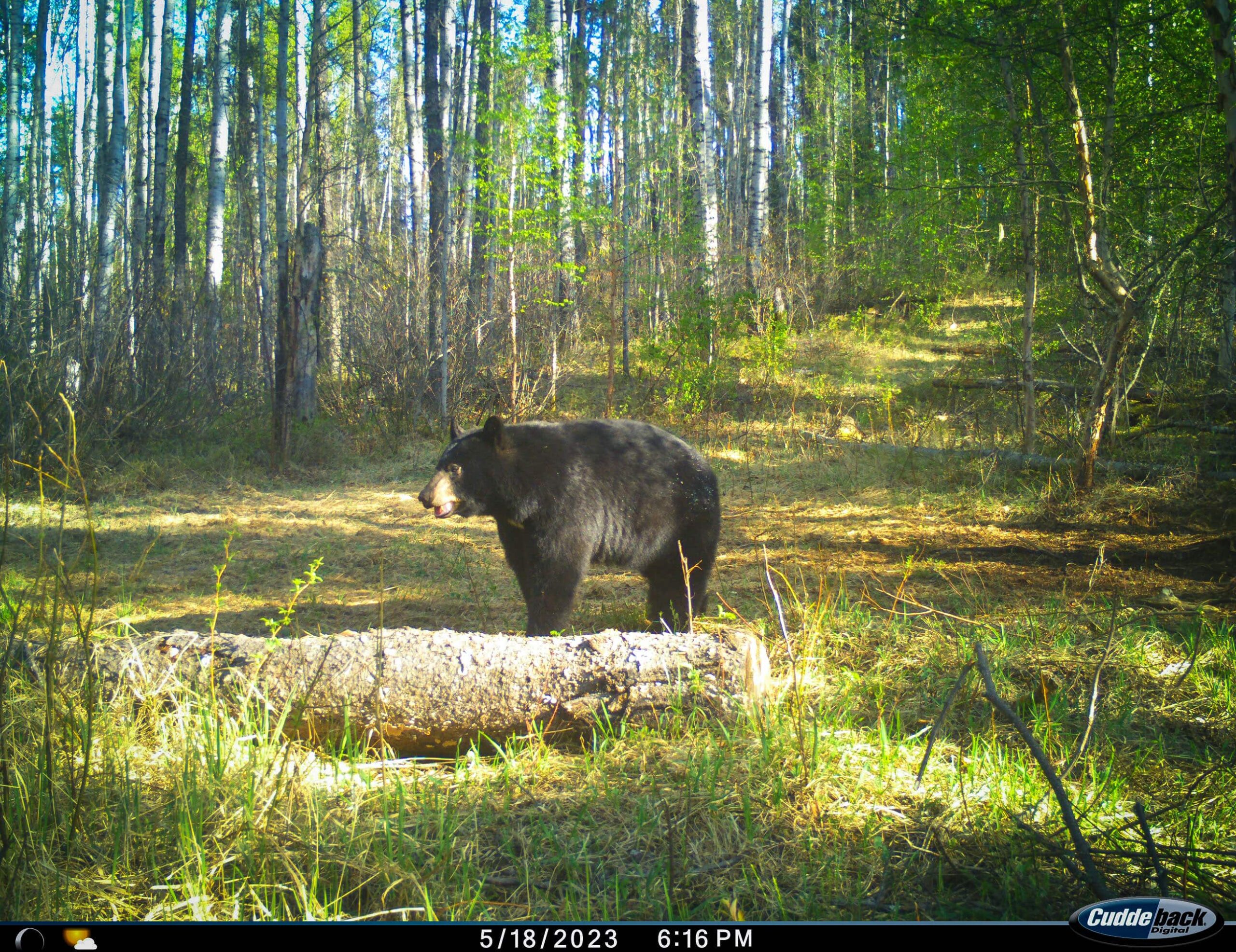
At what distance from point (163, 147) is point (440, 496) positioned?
1524 centimetres

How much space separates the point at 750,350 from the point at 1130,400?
579 centimetres

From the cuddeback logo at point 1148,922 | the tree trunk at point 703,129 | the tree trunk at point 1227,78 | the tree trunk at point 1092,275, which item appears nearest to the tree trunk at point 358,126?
the tree trunk at point 703,129

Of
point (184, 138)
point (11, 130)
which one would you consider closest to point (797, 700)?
point (11, 130)

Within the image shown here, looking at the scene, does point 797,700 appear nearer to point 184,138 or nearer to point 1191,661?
point 1191,661

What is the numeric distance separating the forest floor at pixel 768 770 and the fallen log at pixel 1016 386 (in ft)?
11.3

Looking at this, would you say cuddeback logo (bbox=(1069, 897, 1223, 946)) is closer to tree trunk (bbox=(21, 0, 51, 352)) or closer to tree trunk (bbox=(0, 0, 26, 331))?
tree trunk (bbox=(21, 0, 51, 352))

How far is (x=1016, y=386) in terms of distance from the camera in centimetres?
1152

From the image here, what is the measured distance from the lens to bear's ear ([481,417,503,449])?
447 cm

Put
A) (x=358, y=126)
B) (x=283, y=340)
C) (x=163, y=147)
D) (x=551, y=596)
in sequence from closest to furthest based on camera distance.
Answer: (x=551, y=596), (x=283, y=340), (x=163, y=147), (x=358, y=126)

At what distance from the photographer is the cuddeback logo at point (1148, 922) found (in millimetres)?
1691

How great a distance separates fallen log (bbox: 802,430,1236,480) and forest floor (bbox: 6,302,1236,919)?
79 centimetres

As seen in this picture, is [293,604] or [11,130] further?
[11,130]

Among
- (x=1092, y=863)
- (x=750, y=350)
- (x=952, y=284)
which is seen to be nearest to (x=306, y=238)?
(x=750, y=350)

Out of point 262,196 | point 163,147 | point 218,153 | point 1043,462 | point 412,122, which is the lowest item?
point 1043,462
